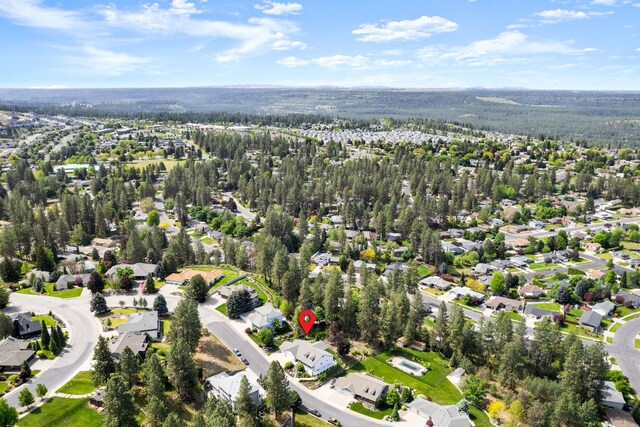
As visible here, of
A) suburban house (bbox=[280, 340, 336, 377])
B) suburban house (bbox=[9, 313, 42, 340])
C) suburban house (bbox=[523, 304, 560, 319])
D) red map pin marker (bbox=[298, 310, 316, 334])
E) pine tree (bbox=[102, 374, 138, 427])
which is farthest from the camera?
suburban house (bbox=[523, 304, 560, 319])

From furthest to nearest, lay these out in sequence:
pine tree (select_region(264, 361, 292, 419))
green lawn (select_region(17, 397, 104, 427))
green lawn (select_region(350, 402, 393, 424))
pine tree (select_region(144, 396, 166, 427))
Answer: green lawn (select_region(350, 402, 393, 424)), pine tree (select_region(264, 361, 292, 419)), green lawn (select_region(17, 397, 104, 427)), pine tree (select_region(144, 396, 166, 427))

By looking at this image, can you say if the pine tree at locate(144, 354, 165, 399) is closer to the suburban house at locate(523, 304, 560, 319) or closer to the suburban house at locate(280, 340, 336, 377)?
the suburban house at locate(280, 340, 336, 377)

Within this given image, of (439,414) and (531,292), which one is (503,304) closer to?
(531,292)

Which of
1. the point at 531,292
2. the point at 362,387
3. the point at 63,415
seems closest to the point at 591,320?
the point at 531,292

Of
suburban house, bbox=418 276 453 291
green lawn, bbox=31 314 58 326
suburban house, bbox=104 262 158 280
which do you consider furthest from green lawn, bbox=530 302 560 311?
green lawn, bbox=31 314 58 326

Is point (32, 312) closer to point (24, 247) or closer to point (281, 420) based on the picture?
point (24, 247)

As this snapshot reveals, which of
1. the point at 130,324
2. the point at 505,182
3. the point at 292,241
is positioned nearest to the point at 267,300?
the point at 130,324

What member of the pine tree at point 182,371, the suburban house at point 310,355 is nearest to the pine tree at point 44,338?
the pine tree at point 182,371

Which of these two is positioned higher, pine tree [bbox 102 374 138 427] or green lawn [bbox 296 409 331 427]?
pine tree [bbox 102 374 138 427]
